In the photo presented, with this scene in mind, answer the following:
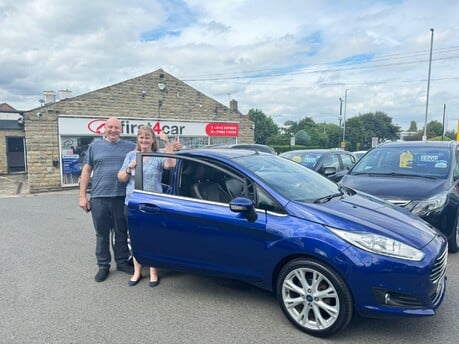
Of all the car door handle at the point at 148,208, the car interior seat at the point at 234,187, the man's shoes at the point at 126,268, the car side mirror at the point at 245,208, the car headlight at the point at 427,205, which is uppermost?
the car interior seat at the point at 234,187

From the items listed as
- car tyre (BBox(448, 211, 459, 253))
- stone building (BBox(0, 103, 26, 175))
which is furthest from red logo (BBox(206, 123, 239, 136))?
car tyre (BBox(448, 211, 459, 253))

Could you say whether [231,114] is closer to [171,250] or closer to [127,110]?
[127,110]

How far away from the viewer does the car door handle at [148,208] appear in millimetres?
3756

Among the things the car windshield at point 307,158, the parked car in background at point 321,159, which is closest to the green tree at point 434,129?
the parked car in background at point 321,159

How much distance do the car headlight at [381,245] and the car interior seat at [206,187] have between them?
1208mm

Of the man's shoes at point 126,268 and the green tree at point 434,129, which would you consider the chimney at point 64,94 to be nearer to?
the man's shoes at point 126,268

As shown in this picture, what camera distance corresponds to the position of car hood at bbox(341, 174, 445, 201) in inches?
191

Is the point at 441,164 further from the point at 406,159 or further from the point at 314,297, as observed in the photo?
the point at 314,297

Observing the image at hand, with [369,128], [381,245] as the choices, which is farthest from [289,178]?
[369,128]

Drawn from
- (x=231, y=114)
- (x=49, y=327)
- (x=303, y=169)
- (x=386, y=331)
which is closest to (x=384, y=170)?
(x=303, y=169)

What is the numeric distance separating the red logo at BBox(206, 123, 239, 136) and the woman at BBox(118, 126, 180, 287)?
618 inches

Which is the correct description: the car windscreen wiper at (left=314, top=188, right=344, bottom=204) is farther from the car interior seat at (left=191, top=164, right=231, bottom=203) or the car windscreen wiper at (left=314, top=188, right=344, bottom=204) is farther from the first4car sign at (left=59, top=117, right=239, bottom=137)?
the first4car sign at (left=59, top=117, right=239, bottom=137)

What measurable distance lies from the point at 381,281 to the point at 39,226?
7027 millimetres

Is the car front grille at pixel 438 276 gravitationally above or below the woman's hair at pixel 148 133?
below
